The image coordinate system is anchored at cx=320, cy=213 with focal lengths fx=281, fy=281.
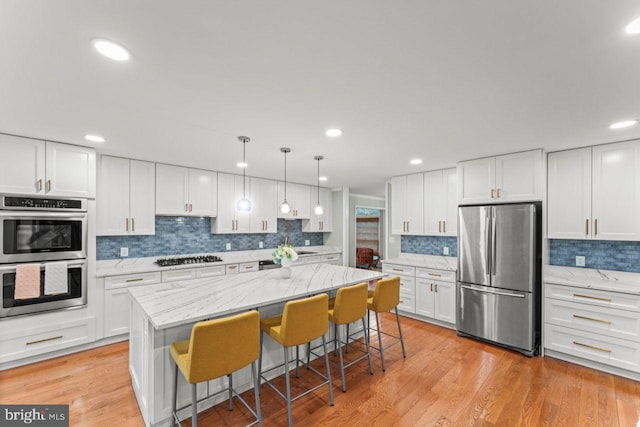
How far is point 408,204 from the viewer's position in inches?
192

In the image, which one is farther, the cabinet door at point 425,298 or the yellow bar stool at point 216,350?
the cabinet door at point 425,298

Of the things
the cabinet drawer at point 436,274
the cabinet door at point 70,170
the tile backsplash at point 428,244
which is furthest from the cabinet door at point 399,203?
the cabinet door at point 70,170

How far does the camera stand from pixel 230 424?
2.12m

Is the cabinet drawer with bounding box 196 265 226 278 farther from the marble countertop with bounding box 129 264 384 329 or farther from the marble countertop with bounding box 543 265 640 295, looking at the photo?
the marble countertop with bounding box 543 265 640 295

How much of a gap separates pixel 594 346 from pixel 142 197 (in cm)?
573

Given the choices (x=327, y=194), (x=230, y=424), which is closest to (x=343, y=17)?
(x=230, y=424)

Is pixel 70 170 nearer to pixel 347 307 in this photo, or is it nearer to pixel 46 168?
pixel 46 168

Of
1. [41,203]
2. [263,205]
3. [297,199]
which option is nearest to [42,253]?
[41,203]

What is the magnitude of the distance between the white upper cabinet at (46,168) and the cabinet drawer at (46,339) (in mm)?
1460

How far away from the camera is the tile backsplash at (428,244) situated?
184 inches

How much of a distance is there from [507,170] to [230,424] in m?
3.94

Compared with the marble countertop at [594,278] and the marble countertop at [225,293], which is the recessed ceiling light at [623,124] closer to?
the marble countertop at [594,278]

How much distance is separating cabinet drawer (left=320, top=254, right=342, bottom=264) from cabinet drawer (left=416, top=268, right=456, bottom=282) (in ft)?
7.34

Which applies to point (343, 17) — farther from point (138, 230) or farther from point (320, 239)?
point (320, 239)
